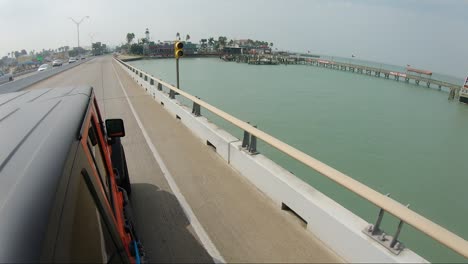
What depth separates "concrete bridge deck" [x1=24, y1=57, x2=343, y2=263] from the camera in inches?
147

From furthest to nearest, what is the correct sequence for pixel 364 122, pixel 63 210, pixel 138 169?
pixel 364 122, pixel 138 169, pixel 63 210

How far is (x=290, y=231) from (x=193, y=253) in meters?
1.40

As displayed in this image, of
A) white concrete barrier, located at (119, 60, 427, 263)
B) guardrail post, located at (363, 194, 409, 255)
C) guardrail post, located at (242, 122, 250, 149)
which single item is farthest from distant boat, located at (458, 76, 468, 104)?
guardrail post, located at (363, 194, 409, 255)

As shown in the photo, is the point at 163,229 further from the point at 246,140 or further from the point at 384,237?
the point at 384,237

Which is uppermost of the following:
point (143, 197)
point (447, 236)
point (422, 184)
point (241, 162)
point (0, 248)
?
point (0, 248)

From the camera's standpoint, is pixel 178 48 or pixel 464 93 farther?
pixel 464 93

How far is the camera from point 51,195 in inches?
50.4

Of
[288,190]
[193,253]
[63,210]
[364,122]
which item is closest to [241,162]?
[288,190]

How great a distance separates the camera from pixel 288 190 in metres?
4.41

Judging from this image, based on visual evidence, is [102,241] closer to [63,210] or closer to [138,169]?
[63,210]

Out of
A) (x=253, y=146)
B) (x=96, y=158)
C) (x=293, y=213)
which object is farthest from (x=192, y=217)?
(x=96, y=158)

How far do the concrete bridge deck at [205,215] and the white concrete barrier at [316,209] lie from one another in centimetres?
15

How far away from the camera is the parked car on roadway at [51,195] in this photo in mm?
1114

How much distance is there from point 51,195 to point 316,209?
3301 mm
